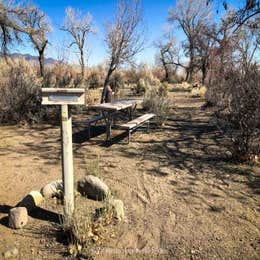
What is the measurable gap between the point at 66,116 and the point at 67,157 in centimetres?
44

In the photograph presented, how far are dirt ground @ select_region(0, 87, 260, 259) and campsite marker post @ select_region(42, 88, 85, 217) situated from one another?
0.40m

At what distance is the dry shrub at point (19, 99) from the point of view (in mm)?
7633

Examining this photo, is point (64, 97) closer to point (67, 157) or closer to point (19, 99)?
point (67, 157)

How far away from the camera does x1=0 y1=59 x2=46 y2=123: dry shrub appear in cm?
763

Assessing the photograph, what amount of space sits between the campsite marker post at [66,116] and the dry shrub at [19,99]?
544cm

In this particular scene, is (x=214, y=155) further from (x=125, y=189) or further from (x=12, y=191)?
(x=12, y=191)

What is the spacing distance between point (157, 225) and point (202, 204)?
2.48ft

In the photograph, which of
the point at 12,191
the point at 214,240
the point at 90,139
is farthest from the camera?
the point at 90,139

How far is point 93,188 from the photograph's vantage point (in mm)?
3381

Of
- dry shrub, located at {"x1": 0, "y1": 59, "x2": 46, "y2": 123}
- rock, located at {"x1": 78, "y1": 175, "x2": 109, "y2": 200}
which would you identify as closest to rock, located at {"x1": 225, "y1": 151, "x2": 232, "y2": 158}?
rock, located at {"x1": 78, "y1": 175, "x2": 109, "y2": 200}

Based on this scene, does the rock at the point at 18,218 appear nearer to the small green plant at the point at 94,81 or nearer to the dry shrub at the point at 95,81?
the dry shrub at the point at 95,81

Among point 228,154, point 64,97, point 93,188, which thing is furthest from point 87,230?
point 228,154

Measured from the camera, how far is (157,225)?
291 centimetres

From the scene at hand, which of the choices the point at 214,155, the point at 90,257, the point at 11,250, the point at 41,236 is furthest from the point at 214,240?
the point at 214,155
